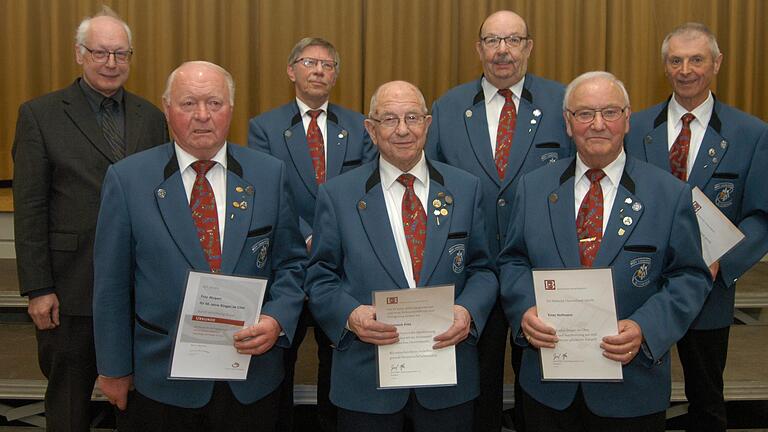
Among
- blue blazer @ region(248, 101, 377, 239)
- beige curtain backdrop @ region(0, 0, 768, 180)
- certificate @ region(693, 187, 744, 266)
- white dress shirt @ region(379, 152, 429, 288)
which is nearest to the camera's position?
white dress shirt @ region(379, 152, 429, 288)

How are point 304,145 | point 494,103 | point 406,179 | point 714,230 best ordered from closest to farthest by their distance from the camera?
point 406,179, point 714,230, point 494,103, point 304,145

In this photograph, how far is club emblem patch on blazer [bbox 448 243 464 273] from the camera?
240 cm

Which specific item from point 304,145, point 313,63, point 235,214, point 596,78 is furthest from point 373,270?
point 313,63

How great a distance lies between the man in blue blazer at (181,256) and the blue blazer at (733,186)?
166cm

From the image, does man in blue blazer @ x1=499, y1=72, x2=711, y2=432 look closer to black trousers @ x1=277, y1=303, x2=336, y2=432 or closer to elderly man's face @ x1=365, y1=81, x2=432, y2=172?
elderly man's face @ x1=365, y1=81, x2=432, y2=172

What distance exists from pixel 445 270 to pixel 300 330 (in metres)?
0.91

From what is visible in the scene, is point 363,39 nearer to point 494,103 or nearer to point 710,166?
point 494,103

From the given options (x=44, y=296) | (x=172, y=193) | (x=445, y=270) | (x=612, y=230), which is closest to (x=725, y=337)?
(x=612, y=230)

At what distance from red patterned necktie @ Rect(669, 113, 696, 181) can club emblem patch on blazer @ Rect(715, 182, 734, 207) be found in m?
0.13

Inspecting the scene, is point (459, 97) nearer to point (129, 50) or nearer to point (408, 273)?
point (408, 273)

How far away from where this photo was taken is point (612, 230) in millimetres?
2328

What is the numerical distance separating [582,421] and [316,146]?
5.42ft

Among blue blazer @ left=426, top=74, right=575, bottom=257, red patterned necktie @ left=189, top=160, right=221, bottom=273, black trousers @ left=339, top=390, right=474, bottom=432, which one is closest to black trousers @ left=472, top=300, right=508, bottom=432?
A: blue blazer @ left=426, top=74, right=575, bottom=257

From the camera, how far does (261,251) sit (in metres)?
2.36
